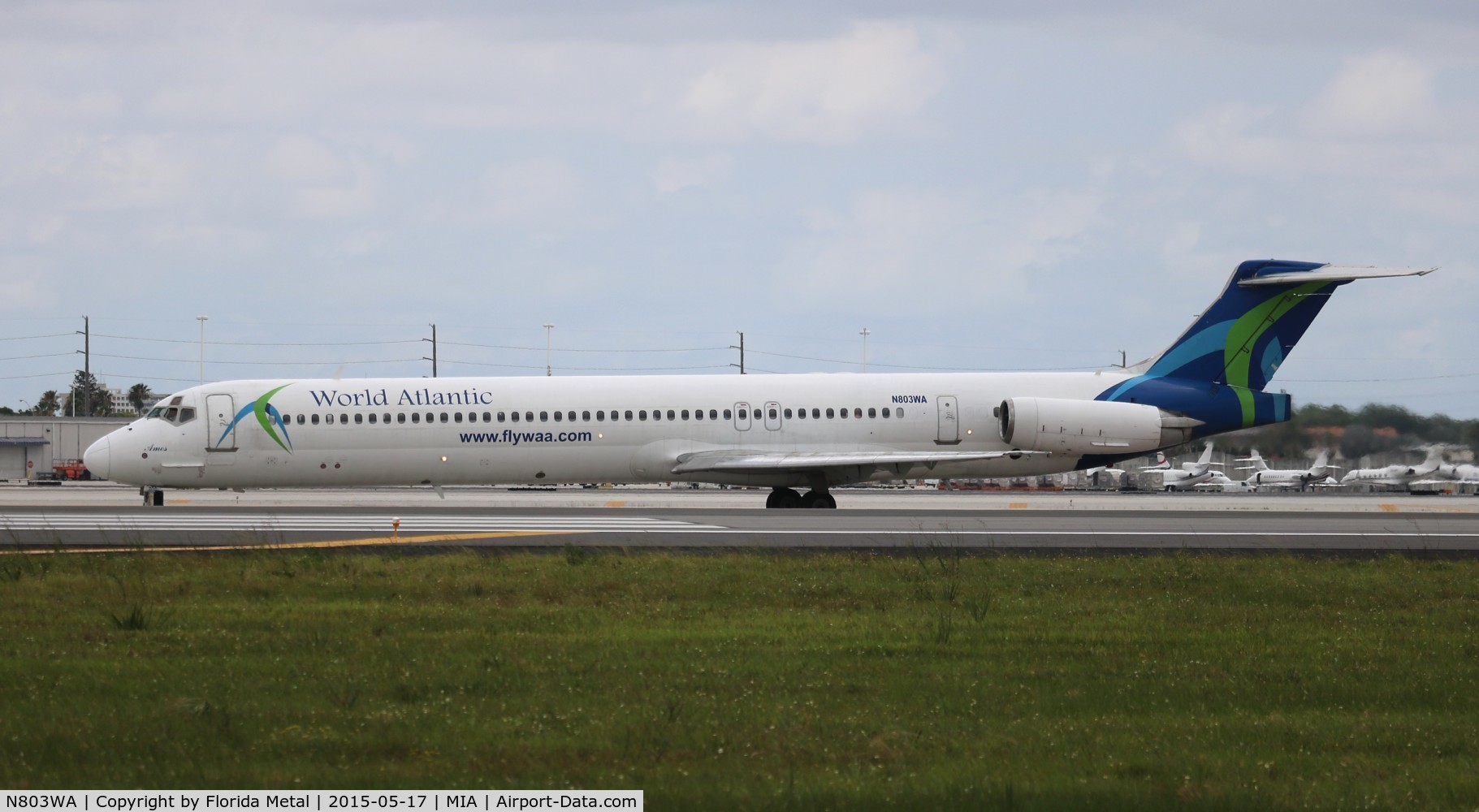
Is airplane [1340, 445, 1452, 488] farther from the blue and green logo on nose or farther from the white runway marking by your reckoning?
the blue and green logo on nose

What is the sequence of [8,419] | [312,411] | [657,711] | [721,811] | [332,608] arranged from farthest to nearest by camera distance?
[8,419] → [312,411] → [332,608] → [657,711] → [721,811]

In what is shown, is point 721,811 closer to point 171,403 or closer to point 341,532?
point 341,532

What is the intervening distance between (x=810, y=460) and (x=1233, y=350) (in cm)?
1067

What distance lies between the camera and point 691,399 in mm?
32062

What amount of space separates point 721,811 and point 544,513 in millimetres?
21319

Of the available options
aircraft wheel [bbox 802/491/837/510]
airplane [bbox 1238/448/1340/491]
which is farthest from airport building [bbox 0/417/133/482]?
airplane [bbox 1238/448/1340/491]

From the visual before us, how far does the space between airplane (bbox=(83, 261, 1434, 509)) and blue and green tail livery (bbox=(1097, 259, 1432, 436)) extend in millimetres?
39

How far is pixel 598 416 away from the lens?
104ft

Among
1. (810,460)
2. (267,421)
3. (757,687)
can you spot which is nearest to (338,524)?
(267,421)

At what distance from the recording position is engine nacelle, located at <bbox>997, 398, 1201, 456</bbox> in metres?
32.0

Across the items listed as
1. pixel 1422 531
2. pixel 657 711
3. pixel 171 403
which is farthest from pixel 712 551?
pixel 171 403

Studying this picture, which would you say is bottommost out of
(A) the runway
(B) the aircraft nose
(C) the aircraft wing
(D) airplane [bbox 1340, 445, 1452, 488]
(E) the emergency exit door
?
(D) airplane [bbox 1340, 445, 1452, 488]

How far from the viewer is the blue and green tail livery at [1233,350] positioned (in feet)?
108

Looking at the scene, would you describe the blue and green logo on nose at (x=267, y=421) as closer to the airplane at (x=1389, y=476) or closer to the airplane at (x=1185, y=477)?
the airplane at (x=1389, y=476)
